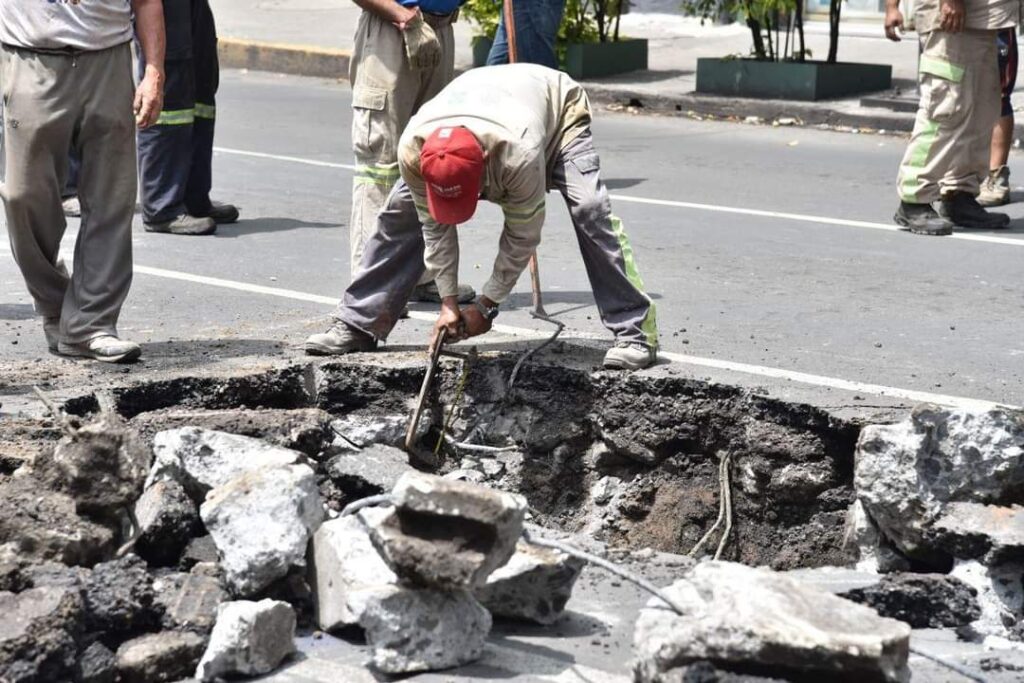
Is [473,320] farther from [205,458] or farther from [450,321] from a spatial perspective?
[205,458]

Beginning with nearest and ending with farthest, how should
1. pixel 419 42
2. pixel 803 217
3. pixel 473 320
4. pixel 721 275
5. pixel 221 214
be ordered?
pixel 473 320 < pixel 419 42 < pixel 721 275 < pixel 221 214 < pixel 803 217

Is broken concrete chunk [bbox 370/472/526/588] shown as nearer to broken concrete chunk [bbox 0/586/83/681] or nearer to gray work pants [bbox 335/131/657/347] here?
broken concrete chunk [bbox 0/586/83/681]

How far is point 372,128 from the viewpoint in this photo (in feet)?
20.8

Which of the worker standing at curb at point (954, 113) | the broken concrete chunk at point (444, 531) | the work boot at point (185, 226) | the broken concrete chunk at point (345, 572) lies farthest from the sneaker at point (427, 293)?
the broken concrete chunk at point (444, 531)

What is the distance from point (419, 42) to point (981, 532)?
3.01 meters

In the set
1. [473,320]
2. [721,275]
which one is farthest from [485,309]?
[721,275]

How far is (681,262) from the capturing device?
7645 mm

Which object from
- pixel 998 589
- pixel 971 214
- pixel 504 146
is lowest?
pixel 998 589

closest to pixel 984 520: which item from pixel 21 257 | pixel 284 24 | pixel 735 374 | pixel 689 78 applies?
pixel 735 374

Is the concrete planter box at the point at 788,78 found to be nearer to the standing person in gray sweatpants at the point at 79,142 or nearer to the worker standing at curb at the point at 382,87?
the worker standing at curb at the point at 382,87

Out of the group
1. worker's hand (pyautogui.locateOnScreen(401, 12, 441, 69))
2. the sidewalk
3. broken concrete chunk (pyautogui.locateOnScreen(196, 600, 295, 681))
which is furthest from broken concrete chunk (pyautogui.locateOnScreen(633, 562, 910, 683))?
the sidewalk

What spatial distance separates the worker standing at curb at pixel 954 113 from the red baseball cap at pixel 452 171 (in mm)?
4149

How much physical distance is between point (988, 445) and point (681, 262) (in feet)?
10.2

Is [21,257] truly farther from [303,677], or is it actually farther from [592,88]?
[592,88]
